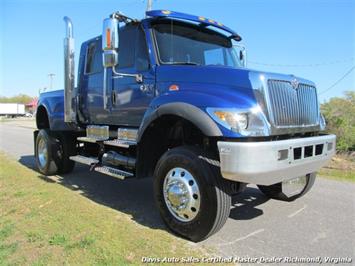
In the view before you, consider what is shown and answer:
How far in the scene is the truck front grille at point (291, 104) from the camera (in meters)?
4.18

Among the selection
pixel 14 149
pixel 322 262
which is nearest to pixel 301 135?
pixel 322 262

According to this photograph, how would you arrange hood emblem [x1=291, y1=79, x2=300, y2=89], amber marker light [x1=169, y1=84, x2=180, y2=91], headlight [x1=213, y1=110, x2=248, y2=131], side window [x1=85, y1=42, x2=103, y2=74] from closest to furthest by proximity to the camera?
headlight [x1=213, y1=110, x2=248, y2=131] < hood emblem [x1=291, y1=79, x2=300, y2=89] < amber marker light [x1=169, y1=84, x2=180, y2=91] < side window [x1=85, y1=42, x2=103, y2=74]

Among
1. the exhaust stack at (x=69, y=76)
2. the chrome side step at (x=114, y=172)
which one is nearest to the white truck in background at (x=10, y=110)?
the exhaust stack at (x=69, y=76)

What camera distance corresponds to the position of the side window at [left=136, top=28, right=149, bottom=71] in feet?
17.4

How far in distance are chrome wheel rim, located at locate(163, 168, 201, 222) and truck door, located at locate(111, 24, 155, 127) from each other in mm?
1303

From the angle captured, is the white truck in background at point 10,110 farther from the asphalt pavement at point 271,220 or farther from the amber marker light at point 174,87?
the amber marker light at point 174,87

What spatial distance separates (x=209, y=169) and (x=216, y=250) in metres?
0.85

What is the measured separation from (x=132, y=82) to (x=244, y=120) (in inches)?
85.8

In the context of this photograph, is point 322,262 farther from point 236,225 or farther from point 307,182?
point 307,182

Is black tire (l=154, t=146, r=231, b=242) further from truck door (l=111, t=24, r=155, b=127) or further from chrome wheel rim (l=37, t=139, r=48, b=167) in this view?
chrome wheel rim (l=37, t=139, r=48, b=167)

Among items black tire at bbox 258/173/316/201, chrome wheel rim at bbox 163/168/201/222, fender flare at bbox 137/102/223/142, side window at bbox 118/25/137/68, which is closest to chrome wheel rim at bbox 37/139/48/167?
side window at bbox 118/25/137/68

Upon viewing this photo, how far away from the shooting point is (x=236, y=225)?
4801mm

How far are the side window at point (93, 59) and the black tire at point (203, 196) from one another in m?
2.91

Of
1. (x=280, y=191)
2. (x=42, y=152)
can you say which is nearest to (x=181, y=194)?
(x=280, y=191)
